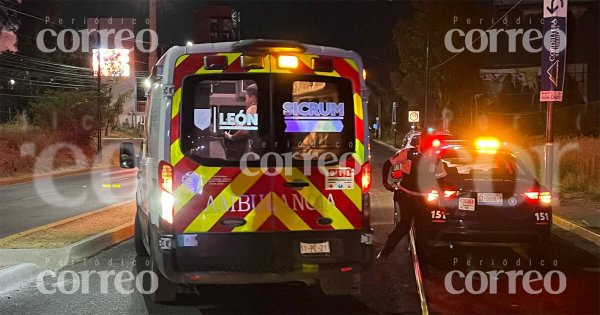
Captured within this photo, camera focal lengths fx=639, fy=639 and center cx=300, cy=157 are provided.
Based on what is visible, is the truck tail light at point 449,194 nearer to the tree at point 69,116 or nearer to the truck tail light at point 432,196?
the truck tail light at point 432,196

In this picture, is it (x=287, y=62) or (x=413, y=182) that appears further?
(x=413, y=182)

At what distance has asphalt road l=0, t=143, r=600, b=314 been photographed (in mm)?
6031

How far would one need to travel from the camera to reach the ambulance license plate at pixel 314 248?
18.2 feet

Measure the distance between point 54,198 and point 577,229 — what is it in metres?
Result: 12.5

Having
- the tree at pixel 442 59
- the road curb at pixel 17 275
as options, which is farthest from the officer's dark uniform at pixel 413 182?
the tree at pixel 442 59

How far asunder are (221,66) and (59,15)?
165ft

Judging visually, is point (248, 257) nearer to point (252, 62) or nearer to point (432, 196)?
point (252, 62)

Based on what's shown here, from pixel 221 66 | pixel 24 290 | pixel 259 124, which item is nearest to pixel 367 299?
pixel 259 124

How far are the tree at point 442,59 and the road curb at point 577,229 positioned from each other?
36317 millimetres

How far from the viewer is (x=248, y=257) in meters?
5.45

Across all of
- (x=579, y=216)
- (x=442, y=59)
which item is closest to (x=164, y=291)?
(x=579, y=216)

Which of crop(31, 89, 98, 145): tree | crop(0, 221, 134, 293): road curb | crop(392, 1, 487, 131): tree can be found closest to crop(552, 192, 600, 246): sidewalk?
crop(0, 221, 134, 293): road curb

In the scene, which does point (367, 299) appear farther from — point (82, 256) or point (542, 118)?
point (542, 118)

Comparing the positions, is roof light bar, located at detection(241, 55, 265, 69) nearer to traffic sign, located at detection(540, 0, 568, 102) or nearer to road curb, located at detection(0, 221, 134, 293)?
road curb, located at detection(0, 221, 134, 293)
